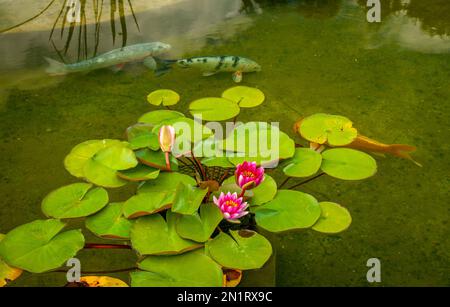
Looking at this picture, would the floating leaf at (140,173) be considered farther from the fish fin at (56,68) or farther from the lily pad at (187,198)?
the fish fin at (56,68)

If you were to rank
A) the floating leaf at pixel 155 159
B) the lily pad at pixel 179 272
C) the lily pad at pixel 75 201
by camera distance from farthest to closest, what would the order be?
the floating leaf at pixel 155 159 < the lily pad at pixel 75 201 < the lily pad at pixel 179 272

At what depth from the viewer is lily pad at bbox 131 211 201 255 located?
1.55 meters

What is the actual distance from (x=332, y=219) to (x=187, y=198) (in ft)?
1.79

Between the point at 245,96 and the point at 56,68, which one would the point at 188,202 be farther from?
the point at 56,68

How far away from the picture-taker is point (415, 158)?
2189mm

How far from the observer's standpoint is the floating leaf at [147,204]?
1.63 m

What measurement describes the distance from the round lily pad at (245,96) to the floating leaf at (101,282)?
42.3 inches

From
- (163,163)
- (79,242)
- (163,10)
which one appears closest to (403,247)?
(163,163)

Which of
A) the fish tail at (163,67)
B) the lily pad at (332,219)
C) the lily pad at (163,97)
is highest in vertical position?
the fish tail at (163,67)

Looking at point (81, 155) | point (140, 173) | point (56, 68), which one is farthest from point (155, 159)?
point (56, 68)

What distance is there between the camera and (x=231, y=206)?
1.60 m

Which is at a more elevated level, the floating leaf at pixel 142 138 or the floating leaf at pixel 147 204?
the floating leaf at pixel 142 138

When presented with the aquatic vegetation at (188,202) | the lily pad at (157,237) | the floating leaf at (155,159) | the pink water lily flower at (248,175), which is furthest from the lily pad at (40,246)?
the pink water lily flower at (248,175)
